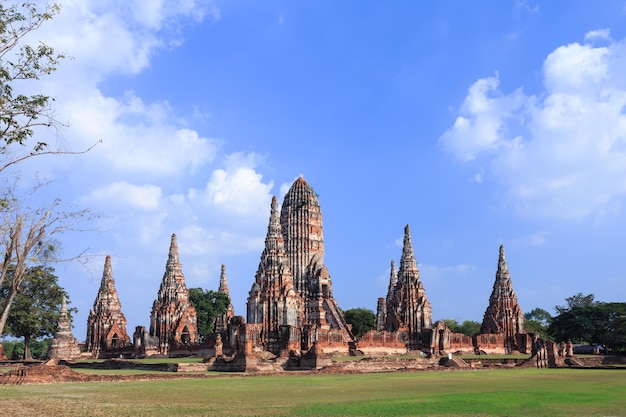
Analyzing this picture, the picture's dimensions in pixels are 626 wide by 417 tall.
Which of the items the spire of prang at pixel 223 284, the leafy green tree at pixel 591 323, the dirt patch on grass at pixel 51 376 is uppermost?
the spire of prang at pixel 223 284

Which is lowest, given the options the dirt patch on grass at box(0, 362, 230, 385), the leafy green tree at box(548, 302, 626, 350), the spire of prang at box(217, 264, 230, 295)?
the dirt patch on grass at box(0, 362, 230, 385)

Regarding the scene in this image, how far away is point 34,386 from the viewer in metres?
24.6

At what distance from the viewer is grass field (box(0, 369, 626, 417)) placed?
15.5 meters

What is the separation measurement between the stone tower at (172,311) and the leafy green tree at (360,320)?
34.5 metres

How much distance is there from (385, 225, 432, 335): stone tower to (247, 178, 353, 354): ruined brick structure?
4.57 meters

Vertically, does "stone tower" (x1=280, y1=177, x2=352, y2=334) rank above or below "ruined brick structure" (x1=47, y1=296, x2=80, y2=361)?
above

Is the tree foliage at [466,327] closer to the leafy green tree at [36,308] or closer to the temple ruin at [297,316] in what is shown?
the temple ruin at [297,316]

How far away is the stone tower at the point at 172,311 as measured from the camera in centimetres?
5562

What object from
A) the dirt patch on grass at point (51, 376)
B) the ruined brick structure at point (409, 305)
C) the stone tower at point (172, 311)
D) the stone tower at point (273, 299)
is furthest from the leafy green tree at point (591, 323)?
the dirt patch on grass at point (51, 376)

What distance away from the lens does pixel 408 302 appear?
5578 centimetres

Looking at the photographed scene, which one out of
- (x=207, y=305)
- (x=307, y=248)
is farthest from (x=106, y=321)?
(x=207, y=305)

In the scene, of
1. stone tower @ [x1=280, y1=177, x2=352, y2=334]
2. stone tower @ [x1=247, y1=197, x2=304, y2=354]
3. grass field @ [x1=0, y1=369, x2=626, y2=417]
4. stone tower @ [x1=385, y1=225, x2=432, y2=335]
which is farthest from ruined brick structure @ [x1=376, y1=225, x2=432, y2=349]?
grass field @ [x1=0, y1=369, x2=626, y2=417]

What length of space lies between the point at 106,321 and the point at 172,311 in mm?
6314

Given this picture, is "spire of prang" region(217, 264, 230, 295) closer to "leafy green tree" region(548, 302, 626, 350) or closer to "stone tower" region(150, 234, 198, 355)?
"stone tower" region(150, 234, 198, 355)
